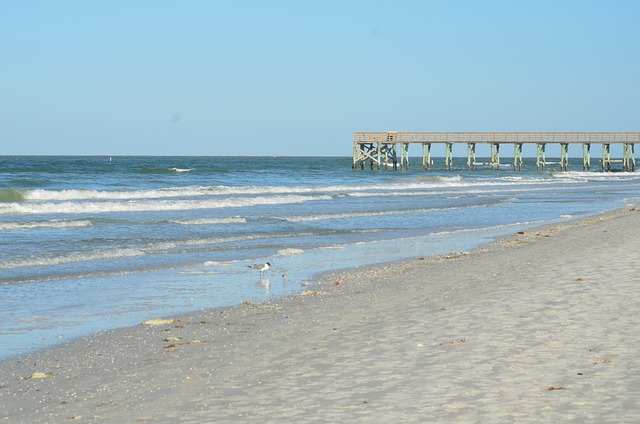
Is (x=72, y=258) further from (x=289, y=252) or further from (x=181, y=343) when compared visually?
(x=181, y=343)

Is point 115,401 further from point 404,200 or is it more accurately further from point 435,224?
point 404,200

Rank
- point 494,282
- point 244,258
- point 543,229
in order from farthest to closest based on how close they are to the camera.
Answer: point 543,229 → point 244,258 → point 494,282

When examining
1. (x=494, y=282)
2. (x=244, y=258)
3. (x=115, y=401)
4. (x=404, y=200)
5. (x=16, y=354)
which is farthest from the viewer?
(x=404, y=200)

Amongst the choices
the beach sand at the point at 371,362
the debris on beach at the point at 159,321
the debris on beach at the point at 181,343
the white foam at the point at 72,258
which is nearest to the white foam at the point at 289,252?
the white foam at the point at 72,258

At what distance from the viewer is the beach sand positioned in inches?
226

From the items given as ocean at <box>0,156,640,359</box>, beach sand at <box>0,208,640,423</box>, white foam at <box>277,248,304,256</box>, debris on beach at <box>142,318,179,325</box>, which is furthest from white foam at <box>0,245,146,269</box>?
debris on beach at <box>142,318,179,325</box>

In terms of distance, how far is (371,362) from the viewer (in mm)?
6984

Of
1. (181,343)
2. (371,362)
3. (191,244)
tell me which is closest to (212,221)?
(191,244)

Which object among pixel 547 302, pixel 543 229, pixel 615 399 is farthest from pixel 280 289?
pixel 543 229

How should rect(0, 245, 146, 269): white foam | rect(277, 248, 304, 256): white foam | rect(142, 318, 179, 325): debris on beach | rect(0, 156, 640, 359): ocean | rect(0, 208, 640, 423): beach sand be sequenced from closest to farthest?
rect(0, 208, 640, 423): beach sand
rect(142, 318, 179, 325): debris on beach
rect(0, 156, 640, 359): ocean
rect(0, 245, 146, 269): white foam
rect(277, 248, 304, 256): white foam

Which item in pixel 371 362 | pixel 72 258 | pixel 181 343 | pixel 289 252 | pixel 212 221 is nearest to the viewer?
pixel 371 362

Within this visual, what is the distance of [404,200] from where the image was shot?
35344mm

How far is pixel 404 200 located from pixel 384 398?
1166 inches

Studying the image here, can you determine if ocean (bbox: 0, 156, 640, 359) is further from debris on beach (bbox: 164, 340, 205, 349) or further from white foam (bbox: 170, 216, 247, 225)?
debris on beach (bbox: 164, 340, 205, 349)
